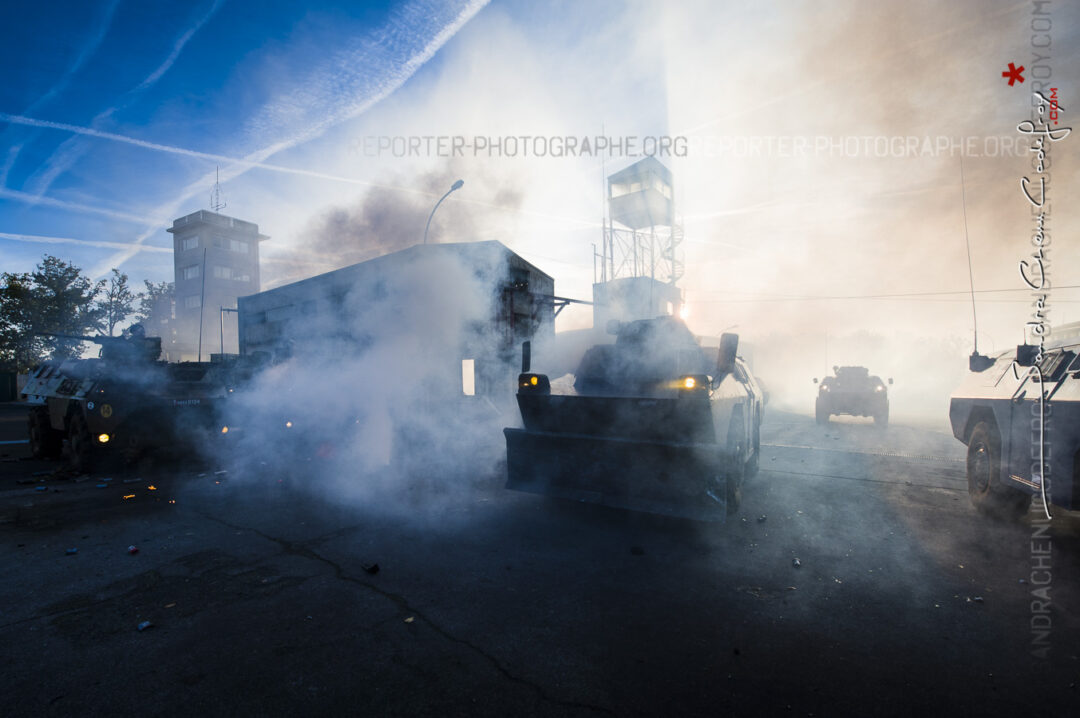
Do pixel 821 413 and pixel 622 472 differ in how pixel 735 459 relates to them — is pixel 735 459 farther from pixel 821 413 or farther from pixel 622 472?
pixel 821 413

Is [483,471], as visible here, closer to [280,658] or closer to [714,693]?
[280,658]

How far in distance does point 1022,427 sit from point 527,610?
4477 millimetres

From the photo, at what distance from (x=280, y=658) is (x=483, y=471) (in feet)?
15.1

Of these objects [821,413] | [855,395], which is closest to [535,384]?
[855,395]

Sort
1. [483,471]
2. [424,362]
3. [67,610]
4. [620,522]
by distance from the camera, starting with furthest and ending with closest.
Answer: [424,362] → [483,471] → [620,522] → [67,610]

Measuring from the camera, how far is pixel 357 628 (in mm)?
2635

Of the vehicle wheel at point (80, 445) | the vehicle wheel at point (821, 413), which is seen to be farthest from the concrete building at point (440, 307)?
the vehicle wheel at point (821, 413)

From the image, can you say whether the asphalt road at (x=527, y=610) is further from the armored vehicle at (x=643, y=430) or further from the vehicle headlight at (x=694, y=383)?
the vehicle headlight at (x=694, y=383)

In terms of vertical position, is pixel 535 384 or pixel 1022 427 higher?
pixel 535 384

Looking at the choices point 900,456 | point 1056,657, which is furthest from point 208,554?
point 900,456

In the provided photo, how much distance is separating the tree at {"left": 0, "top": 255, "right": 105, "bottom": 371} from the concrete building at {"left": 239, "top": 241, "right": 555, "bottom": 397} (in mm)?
25473

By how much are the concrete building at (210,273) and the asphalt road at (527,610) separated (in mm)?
45889

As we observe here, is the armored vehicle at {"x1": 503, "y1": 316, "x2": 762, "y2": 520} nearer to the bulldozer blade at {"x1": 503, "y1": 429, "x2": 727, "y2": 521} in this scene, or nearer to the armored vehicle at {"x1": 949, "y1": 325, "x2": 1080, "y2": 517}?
the bulldozer blade at {"x1": 503, "y1": 429, "x2": 727, "y2": 521}

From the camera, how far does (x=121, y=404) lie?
274 inches
